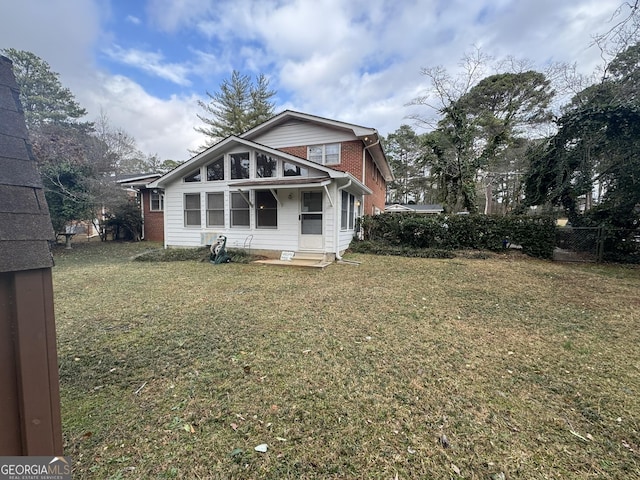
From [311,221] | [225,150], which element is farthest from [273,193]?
[225,150]

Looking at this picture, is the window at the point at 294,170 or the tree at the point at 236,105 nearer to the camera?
the window at the point at 294,170

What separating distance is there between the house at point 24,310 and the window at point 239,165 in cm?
869

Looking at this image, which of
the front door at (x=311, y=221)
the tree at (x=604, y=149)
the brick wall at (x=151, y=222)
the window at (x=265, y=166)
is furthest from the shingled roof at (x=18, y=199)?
the brick wall at (x=151, y=222)

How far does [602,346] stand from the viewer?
3387 millimetres

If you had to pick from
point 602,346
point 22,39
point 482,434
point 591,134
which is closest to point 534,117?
point 591,134

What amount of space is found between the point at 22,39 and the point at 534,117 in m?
23.3

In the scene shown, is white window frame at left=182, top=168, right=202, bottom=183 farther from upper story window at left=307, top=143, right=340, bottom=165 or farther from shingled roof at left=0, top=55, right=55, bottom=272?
shingled roof at left=0, top=55, right=55, bottom=272

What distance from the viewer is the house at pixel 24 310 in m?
1.14

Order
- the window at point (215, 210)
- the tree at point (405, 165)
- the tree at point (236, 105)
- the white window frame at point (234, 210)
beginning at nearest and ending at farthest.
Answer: the white window frame at point (234, 210), the window at point (215, 210), the tree at point (236, 105), the tree at point (405, 165)

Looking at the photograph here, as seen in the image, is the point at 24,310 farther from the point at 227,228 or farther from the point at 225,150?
the point at 225,150

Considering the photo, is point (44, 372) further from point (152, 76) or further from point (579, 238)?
point (152, 76)

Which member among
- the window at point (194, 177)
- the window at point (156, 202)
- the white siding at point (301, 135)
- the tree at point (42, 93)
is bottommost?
the window at point (156, 202)

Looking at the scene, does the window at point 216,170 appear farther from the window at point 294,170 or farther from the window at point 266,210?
the window at point 294,170

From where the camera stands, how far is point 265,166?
9641 millimetres
